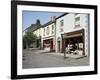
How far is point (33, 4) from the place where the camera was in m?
1.90

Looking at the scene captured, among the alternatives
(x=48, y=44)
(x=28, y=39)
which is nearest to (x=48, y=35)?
(x=48, y=44)

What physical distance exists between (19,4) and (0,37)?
366 mm

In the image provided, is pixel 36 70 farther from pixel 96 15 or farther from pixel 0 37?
pixel 96 15

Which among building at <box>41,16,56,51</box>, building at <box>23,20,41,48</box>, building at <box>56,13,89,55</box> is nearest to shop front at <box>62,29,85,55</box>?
building at <box>56,13,89,55</box>

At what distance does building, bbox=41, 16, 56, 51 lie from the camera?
6.49ft

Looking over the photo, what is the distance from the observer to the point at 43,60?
1.95m

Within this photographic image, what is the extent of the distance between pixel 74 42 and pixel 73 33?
10cm

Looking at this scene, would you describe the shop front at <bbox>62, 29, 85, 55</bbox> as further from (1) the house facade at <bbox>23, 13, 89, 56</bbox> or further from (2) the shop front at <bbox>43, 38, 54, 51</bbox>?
(2) the shop front at <bbox>43, 38, 54, 51</bbox>

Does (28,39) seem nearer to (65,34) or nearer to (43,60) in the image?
(43,60)

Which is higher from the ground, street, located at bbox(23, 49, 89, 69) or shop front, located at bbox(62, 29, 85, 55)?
shop front, located at bbox(62, 29, 85, 55)

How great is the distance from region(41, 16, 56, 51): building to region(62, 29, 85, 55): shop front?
0.40ft

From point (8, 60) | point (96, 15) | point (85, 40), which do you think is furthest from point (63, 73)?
point (96, 15)

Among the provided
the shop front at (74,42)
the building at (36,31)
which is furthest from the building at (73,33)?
the building at (36,31)

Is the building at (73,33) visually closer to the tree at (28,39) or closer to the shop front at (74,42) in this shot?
the shop front at (74,42)
